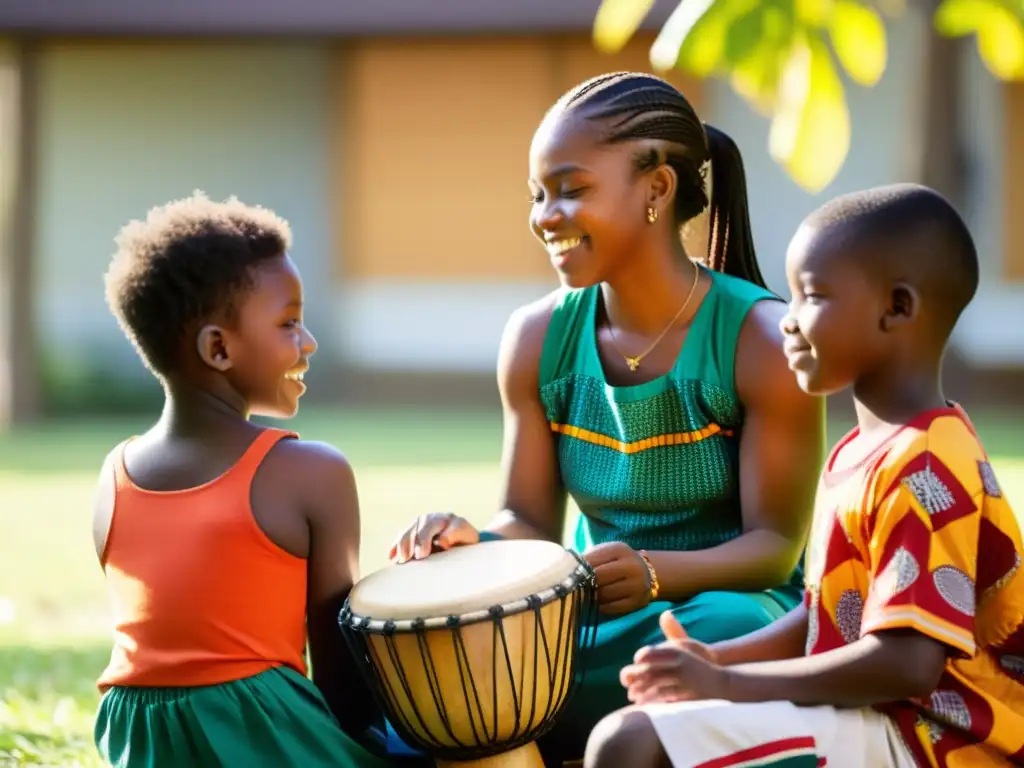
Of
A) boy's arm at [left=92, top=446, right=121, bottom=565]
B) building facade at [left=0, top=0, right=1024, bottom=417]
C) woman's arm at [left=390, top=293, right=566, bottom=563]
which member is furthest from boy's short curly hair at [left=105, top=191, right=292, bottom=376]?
building facade at [left=0, top=0, right=1024, bottom=417]

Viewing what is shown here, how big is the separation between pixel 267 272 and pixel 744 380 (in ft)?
3.35

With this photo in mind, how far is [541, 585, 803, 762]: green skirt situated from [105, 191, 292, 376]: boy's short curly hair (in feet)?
3.32

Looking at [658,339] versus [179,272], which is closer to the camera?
[179,272]

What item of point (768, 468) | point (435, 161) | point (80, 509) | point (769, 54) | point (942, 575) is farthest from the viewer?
point (435, 161)

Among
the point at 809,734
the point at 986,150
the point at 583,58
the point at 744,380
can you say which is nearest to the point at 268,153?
the point at 583,58

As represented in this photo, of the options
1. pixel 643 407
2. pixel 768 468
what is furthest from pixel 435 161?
pixel 768 468

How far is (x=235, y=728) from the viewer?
2895mm

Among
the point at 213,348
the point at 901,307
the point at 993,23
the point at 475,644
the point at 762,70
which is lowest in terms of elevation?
the point at 475,644

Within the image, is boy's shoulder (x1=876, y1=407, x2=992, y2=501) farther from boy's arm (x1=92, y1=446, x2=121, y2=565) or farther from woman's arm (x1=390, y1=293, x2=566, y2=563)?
boy's arm (x1=92, y1=446, x2=121, y2=565)

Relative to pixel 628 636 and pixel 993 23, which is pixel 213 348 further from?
pixel 993 23

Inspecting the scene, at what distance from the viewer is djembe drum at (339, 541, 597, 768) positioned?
277cm

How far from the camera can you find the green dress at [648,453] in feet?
Answer: 10.7

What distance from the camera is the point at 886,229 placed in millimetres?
2547

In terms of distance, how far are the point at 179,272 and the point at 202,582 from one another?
58cm
